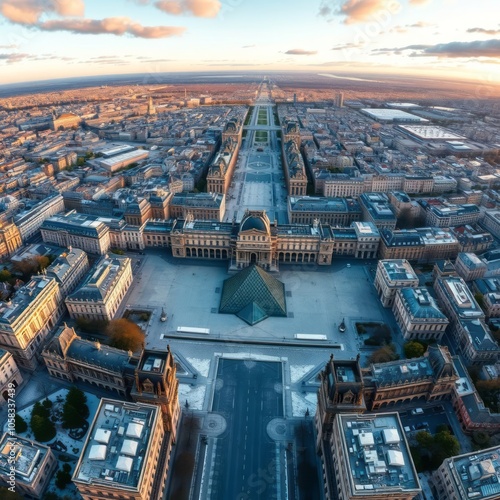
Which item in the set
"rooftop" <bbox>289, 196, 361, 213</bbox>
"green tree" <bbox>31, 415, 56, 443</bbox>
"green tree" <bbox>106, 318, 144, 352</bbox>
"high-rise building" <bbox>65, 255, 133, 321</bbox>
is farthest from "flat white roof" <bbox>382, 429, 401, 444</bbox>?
"rooftop" <bbox>289, 196, 361, 213</bbox>

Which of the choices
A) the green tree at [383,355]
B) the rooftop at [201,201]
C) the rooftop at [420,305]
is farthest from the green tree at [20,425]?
the rooftop at [201,201]

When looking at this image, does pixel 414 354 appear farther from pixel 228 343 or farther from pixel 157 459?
pixel 157 459

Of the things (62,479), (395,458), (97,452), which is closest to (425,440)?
(395,458)

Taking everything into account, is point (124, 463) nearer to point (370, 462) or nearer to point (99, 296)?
point (370, 462)

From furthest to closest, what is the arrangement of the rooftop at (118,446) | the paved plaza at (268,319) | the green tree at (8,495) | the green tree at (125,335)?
the paved plaza at (268,319) < the green tree at (125,335) < the green tree at (8,495) < the rooftop at (118,446)

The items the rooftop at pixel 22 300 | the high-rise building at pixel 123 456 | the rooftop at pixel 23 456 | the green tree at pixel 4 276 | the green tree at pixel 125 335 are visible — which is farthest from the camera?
the green tree at pixel 4 276

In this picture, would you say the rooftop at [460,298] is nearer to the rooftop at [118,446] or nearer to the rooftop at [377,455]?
the rooftop at [377,455]
